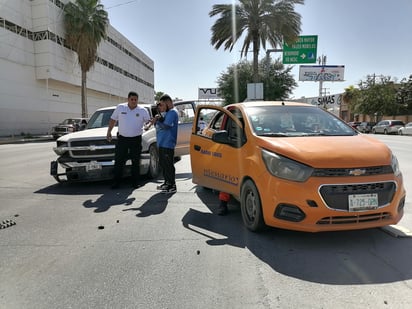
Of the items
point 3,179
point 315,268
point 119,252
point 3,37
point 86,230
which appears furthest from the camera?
point 3,37

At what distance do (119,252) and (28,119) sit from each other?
32984 mm

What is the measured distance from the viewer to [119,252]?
13.1 feet

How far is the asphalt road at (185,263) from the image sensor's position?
2.98m

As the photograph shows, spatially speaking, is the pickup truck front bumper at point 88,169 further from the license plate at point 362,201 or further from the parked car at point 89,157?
the license plate at point 362,201

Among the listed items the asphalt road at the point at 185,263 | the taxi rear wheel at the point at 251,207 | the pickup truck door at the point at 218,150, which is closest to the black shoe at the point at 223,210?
the asphalt road at the point at 185,263

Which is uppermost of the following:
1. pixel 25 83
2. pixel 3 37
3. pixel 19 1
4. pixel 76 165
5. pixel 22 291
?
pixel 19 1

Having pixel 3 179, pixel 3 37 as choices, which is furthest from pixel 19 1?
pixel 3 179

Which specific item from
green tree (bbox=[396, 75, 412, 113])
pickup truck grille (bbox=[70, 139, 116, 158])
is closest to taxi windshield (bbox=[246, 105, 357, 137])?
pickup truck grille (bbox=[70, 139, 116, 158])

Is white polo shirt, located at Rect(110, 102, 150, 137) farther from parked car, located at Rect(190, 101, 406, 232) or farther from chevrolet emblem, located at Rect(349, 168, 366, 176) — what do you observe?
chevrolet emblem, located at Rect(349, 168, 366, 176)

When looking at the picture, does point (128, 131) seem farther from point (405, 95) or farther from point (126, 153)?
point (405, 95)

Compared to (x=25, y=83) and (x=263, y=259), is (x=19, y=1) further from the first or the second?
(x=263, y=259)

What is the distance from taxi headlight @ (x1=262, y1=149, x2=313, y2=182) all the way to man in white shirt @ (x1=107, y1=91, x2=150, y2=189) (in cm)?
392

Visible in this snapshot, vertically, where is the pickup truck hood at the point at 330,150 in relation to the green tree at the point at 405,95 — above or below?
below

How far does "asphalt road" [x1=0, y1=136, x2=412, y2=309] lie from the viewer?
9.77 feet
